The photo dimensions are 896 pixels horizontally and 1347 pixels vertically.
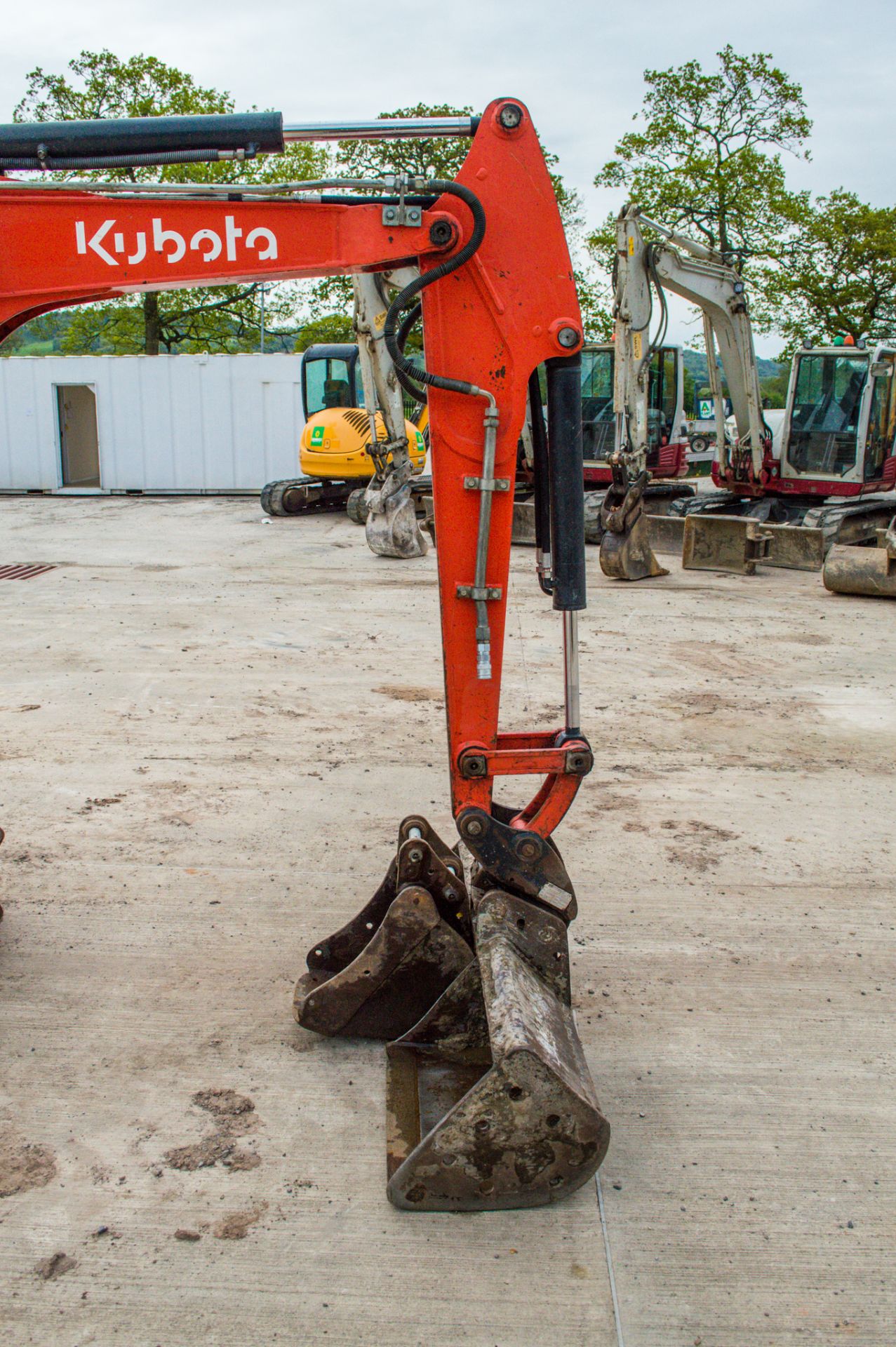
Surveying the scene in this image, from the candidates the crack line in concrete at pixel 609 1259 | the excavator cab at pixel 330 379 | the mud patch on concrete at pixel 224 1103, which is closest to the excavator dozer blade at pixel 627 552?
the excavator cab at pixel 330 379

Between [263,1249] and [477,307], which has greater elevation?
[477,307]

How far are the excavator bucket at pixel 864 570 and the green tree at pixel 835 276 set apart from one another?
68.4 ft

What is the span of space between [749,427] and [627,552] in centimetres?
349

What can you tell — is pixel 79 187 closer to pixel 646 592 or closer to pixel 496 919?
pixel 496 919

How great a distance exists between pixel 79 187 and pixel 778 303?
3079 centimetres

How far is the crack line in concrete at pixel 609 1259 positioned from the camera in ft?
8.48

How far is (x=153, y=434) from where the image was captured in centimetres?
2267

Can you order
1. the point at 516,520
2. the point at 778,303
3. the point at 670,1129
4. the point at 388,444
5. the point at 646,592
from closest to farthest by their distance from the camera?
the point at 670,1129 → the point at 646,592 → the point at 388,444 → the point at 516,520 → the point at 778,303

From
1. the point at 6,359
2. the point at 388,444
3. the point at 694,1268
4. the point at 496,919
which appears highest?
the point at 6,359

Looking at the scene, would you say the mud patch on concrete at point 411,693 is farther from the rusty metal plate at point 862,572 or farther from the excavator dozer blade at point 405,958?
the rusty metal plate at point 862,572

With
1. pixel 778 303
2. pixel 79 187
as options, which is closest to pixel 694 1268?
pixel 79 187

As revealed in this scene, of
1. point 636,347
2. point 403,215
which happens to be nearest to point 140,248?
point 403,215

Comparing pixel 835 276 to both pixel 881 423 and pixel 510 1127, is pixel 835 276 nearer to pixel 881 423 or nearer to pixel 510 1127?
pixel 881 423

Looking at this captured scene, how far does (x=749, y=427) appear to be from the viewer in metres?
14.5
